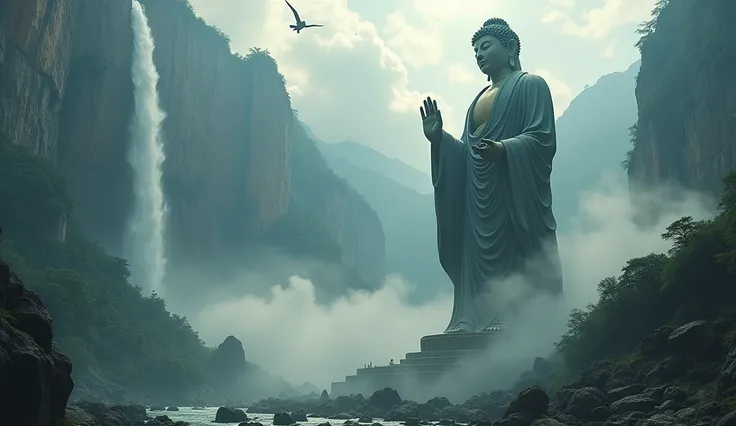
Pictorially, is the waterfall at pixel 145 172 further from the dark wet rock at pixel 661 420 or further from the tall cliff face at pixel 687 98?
the dark wet rock at pixel 661 420

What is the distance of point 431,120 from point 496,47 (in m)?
3.62

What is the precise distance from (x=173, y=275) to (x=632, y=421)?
51.3m

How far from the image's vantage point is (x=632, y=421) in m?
12.6

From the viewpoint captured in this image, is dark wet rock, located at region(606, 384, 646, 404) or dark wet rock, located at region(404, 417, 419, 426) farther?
dark wet rock, located at region(404, 417, 419, 426)

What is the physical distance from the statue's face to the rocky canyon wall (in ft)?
76.8

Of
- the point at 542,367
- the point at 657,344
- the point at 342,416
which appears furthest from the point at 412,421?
the point at 657,344

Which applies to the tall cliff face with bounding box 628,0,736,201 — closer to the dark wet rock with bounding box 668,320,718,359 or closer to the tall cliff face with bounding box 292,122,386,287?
the dark wet rock with bounding box 668,320,718,359

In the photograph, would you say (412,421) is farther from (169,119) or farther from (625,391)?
(169,119)

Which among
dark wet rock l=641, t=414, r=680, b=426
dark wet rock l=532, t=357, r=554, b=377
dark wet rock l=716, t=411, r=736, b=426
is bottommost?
dark wet rock l=716, t=411, r=736, b=426

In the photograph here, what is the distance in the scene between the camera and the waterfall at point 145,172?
55031mm

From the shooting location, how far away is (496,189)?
25.8 m

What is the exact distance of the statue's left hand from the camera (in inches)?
957

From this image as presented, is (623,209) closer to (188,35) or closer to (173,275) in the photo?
(173,275)

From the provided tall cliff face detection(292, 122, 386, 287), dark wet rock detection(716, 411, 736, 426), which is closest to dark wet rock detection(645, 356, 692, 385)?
dark wet rock detection(716, 411, 736, 426)
